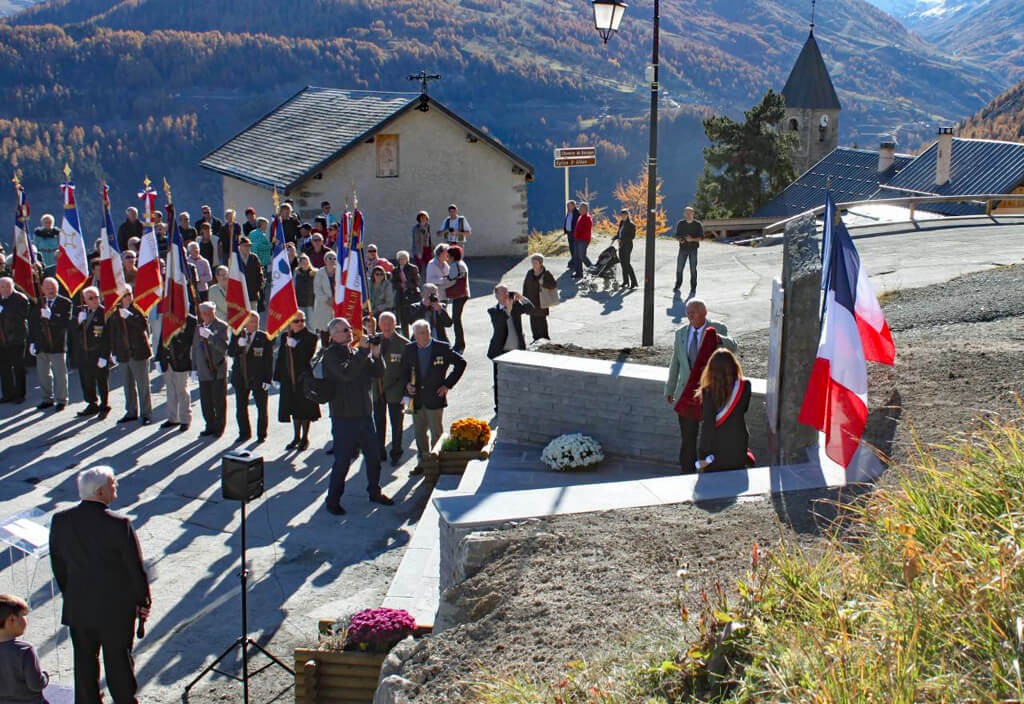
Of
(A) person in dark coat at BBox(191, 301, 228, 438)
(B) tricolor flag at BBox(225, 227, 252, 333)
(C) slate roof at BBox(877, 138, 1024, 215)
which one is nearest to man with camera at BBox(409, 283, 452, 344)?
(B) tricolor flag at BBox(225, 227, 252, 333)

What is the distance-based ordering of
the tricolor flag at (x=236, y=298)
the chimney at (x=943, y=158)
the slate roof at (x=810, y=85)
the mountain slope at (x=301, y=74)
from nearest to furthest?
the tricolor flag at (x=236, y=298)
the chimney at (x=943, y=158)
the slate roof at (x=810, y=85)
the mountain slope at (x=301, y=74)

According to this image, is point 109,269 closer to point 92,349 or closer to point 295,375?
point 92,349

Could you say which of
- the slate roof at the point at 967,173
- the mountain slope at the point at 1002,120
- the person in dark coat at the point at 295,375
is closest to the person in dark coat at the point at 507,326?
the person in dark coat at the point at 295,375

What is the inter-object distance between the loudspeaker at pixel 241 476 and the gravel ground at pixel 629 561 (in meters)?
1.82

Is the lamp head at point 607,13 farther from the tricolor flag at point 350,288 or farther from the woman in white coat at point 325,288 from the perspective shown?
the woman in white coat at point 325,288

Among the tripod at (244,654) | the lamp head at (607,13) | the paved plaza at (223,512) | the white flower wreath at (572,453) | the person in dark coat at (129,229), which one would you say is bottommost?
the paved plaza at (223,512)

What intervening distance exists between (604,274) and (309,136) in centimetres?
999

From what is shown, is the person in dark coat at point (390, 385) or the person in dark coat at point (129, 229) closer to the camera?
the person in dark coat at point (390, 385)

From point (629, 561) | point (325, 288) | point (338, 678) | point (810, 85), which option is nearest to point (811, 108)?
point (810, 85)

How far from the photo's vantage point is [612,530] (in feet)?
22.2

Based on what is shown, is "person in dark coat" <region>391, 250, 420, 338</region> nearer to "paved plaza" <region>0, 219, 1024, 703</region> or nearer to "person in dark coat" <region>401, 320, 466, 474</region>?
"paved plaza" <region>0, 219, 1024, 703</region>

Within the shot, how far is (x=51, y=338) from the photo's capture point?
1412 cm

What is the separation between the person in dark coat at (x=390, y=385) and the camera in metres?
11.4

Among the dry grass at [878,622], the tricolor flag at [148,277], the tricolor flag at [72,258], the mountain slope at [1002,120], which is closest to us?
the dry grass at [878,622]
